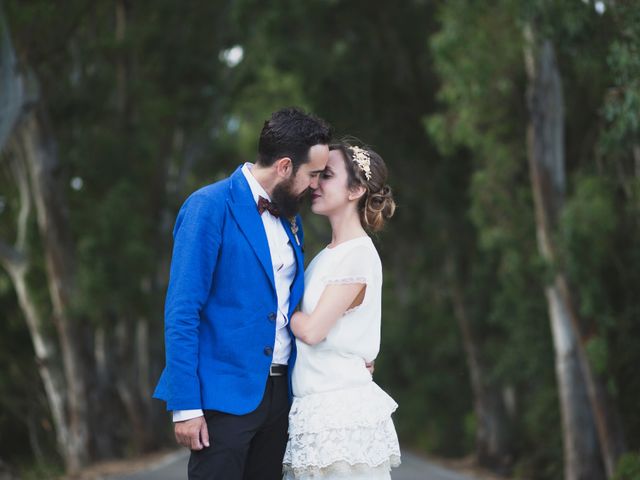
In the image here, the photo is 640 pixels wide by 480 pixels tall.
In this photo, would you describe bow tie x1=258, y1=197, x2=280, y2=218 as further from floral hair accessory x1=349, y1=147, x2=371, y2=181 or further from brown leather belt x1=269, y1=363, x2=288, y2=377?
brown leather belt x1=269, y1=363, x2=288, y2=377

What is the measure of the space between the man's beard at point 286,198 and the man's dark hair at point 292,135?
0.10 meters

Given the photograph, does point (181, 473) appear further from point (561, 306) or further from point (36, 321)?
point (561, 306)

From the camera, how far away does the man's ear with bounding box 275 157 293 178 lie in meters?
5.23

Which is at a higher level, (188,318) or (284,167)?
(284,167)

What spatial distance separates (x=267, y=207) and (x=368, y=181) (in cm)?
56

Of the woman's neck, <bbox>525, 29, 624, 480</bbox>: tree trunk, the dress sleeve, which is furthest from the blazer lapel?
<bbox>525, 29, 624, 480</bbox>: tree trunk

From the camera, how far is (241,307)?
16.7ft

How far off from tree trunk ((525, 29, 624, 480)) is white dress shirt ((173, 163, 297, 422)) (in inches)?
406

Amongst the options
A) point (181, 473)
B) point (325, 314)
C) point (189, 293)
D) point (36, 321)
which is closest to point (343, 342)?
point (325, 314)

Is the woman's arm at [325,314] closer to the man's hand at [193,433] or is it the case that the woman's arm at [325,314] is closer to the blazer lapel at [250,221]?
the blazer lapel at [250,221]

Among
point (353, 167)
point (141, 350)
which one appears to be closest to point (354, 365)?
point (353, 167)

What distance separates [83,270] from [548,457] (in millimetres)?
9485

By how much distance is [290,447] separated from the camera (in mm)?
5234

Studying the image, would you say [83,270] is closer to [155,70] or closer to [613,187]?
[155,70]
